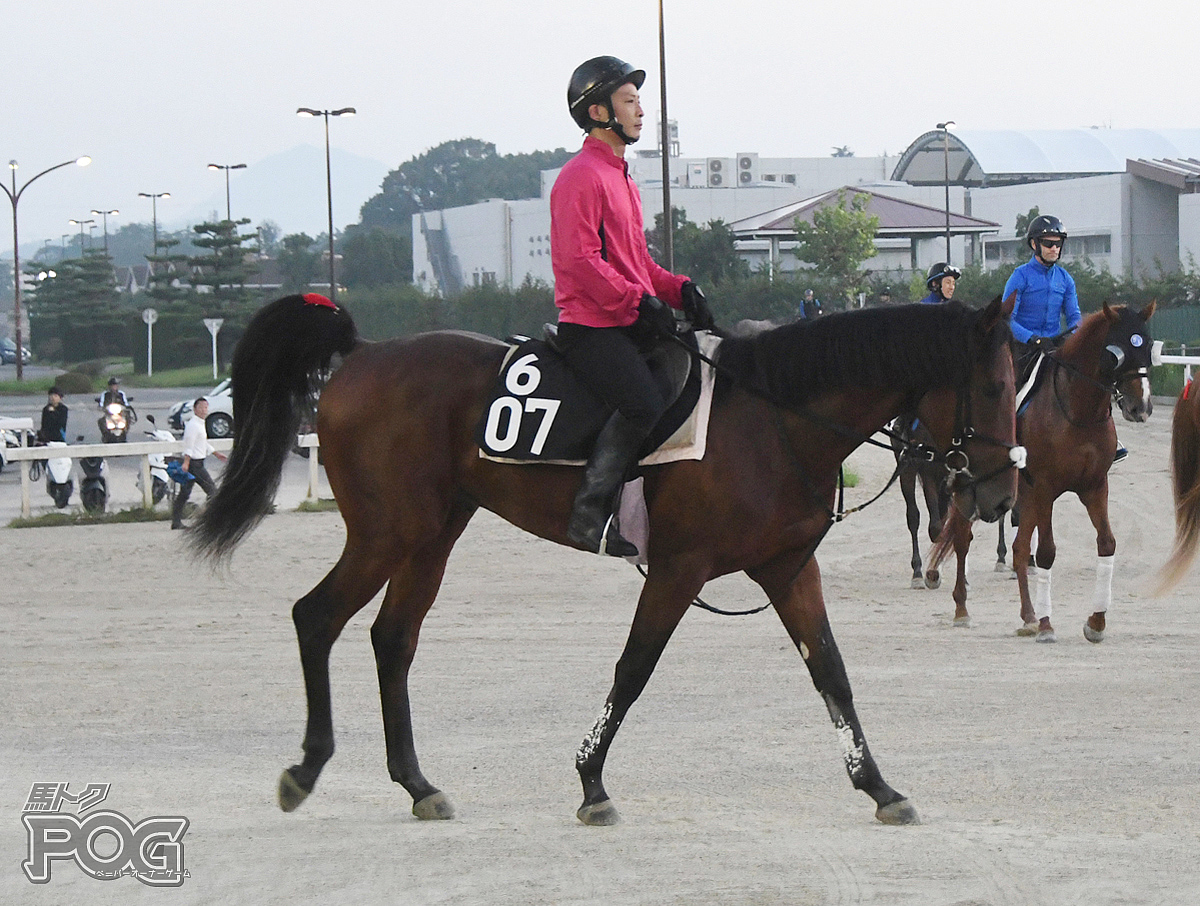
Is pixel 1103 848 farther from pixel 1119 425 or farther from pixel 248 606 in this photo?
pixel 1119 425

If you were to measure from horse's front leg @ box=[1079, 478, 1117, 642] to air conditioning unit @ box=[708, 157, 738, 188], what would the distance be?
7222 centimetres

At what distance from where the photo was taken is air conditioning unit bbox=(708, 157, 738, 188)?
80812 millimetres

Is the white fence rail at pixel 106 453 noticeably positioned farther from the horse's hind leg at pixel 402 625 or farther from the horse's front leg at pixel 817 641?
the horse's front leg at pixel 817 641

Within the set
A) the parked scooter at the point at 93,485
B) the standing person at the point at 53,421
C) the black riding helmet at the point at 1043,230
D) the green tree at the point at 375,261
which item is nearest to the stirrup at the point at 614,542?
the black riding helmet at the point at 1043,230

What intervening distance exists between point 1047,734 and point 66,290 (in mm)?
87699

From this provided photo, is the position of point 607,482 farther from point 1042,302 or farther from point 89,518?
point 89,518

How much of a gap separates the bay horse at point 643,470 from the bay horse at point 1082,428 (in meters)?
4.05

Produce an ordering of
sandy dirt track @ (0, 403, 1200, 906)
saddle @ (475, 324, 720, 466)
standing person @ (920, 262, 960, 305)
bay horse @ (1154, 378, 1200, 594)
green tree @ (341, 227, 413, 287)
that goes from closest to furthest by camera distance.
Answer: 1. sandy dirt track @ (0, 403, 1200, 906)
2. saddle @ (475, 324, 720, 466)
3. bay horse @ (1154, 378, 1200, 594)
4. standing person @ (920, 262, 960, 305)
5. green tree @ (341, 227, 413, 287)

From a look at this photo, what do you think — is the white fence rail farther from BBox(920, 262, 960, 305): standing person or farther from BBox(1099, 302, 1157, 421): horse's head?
BBox(1099, 302, 1157, 421): horse's head

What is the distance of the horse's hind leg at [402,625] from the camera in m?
6.11

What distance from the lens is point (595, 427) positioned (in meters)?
5.71

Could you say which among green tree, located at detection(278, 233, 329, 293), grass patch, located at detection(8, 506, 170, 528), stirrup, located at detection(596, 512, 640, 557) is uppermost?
green tree, located at detection(278, 233, 329, 293)

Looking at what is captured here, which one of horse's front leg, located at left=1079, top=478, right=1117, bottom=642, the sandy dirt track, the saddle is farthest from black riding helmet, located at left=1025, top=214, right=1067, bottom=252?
the saddle

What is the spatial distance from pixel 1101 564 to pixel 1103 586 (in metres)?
0.17
